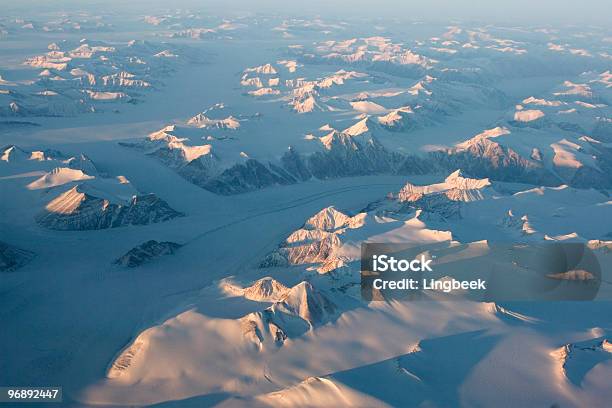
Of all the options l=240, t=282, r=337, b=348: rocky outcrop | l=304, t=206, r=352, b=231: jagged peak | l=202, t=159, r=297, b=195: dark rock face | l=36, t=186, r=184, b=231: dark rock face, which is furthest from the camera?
l=202, t=159, r=297, b=195: dark rock face

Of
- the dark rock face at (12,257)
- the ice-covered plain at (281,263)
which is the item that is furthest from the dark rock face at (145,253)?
the dark rock face at (12,257)

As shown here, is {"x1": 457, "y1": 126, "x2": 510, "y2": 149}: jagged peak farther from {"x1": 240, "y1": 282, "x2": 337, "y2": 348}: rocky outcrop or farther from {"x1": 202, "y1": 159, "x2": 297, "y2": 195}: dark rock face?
{"x1": 240, "y1": 282, "x2": 337, "y2": 348}: rocky outcrop

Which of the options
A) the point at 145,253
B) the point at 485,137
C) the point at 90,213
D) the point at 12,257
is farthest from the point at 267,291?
the point at 485,137

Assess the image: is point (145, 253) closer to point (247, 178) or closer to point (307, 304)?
point (307, 304)

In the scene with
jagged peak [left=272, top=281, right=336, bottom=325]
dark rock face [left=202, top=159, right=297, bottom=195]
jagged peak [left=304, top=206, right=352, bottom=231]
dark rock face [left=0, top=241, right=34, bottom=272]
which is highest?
jagged peak [left=272, top=281, right=336, bottom=325]

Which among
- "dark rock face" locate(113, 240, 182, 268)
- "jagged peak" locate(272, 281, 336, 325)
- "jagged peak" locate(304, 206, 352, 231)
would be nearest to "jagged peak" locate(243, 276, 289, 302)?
"jagged peak" locate(272, 281, 336, 325)
